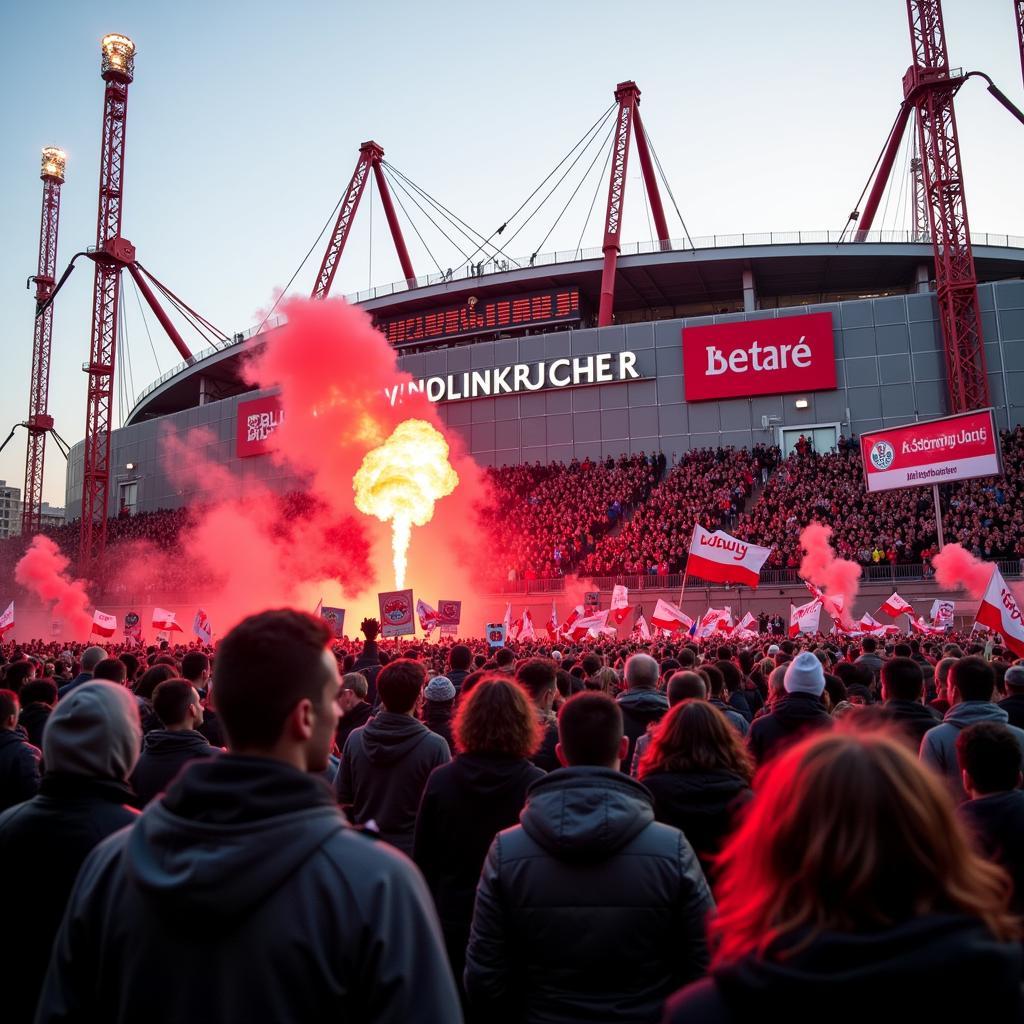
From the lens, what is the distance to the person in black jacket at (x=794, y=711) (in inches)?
230

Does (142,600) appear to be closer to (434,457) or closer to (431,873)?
(434,457)

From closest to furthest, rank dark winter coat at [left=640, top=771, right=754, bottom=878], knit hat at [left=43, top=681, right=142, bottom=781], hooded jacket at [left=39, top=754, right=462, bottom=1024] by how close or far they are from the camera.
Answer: hooded jacket at [left=39, top=754, right=462, bottom=1024] → knit hat at [left=43, top=681, right=142, bottom=781] → dark winter coat at [left=640, top=771, right=754, bottom=878]

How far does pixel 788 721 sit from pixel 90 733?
4.38 m

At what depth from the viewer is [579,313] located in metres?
47.2

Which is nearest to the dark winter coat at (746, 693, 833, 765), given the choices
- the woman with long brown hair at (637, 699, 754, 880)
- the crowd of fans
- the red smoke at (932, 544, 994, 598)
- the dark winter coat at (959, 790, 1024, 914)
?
the crowd of fans

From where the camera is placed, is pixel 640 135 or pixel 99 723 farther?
pixel 640 135

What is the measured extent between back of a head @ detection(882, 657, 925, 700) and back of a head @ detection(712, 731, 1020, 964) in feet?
14.8

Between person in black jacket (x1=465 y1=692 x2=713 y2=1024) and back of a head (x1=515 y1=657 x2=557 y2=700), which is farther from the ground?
back of a head (x1=515 y1=657 x2=557 y2=700)

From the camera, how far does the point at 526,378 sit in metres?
44.9

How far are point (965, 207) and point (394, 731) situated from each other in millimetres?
41390

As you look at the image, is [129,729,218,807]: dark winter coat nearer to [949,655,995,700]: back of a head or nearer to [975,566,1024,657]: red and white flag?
[949,655,995,700]: back of a head

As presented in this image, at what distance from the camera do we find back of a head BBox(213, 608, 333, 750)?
209 centimetres

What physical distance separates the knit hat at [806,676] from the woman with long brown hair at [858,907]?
14.2 feet

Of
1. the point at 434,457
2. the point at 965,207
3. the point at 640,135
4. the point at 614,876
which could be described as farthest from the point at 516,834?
the point at 640,135
